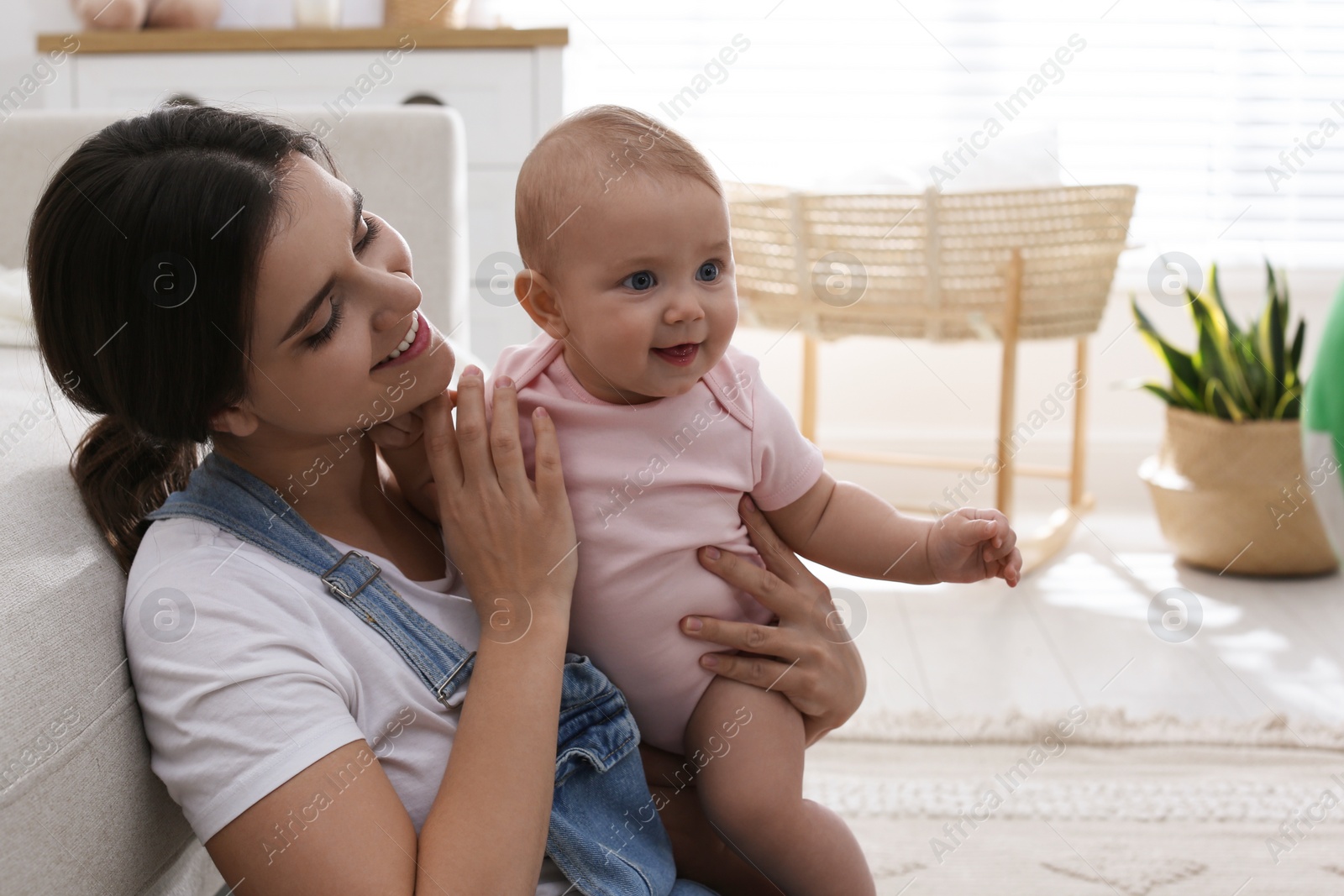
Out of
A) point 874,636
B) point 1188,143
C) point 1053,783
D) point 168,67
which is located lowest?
point 874,636

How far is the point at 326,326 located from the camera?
776mm

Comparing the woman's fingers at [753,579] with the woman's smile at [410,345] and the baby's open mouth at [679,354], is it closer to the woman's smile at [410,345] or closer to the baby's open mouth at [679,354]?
the baby's open mouth at [679,354]

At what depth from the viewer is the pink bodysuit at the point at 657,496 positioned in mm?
943

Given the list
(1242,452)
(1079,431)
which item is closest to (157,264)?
(1242,452)

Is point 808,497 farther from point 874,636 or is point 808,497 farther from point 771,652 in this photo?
point 874,636

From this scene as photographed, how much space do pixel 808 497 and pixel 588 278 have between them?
0.98ft

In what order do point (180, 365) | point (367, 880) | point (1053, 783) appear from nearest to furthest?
point (367, 880)
point (180, 365)
point (1053, 783)

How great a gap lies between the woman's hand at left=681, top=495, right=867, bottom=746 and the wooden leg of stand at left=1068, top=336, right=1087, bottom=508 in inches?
92.3

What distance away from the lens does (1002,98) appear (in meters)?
3.44

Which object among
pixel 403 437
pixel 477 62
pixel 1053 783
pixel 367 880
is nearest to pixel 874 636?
pixel 1053 783

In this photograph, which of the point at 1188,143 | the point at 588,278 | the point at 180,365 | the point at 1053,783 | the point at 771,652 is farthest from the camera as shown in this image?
the point at 1188,143

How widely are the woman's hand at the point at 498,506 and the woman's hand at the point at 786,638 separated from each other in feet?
0.53

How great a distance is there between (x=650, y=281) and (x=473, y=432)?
0.59 feet

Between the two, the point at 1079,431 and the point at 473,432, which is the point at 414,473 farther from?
the point at 1079,431
